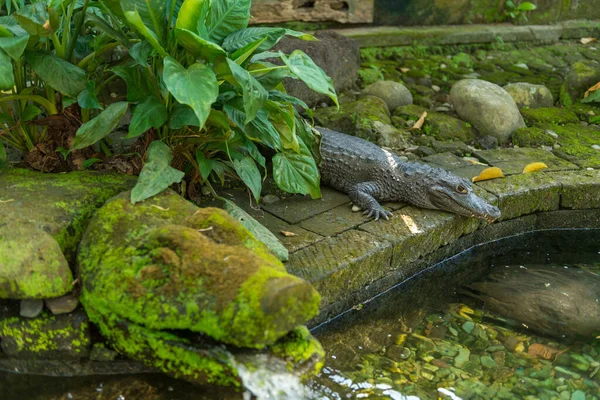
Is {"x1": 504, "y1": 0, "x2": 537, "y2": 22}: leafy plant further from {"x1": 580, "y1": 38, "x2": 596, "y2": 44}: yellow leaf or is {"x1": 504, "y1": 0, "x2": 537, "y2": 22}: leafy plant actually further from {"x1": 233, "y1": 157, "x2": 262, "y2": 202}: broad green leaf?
{"x1": 233, "y1": 157, "x2": 262, "y2": 202}: broad green leaf

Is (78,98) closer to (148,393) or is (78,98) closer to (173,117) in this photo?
(173,117)

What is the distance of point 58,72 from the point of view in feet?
10.8

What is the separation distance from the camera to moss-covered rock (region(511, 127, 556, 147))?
18.2 feet

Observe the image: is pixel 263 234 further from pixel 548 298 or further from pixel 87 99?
pixel 548 298

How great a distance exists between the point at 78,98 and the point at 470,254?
A: 2.62 m

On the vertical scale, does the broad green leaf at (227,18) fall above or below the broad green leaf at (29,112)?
above

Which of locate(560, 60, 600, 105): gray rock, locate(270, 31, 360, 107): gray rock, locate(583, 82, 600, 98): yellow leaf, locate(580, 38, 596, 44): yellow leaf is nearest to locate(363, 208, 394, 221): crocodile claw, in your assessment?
locate(270, 31, 360, 107): gray rock

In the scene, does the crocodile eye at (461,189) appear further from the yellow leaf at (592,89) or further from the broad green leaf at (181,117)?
the yellow leaf at (592,89)

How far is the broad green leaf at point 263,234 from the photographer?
11.0 feet

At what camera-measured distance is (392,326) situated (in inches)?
144

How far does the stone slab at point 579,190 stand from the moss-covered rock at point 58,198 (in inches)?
116

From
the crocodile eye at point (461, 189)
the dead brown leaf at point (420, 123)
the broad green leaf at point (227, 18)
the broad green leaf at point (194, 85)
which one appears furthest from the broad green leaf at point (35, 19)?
the dead brown leaf at point (420, 123)

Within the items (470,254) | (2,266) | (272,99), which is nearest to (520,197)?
(470,254)

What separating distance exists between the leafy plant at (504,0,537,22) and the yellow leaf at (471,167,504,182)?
3.92 metres
